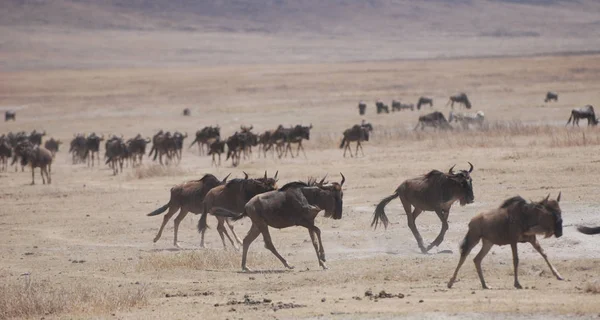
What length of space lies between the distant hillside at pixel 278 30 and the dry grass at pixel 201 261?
104738mm

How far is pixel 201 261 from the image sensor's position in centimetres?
1489

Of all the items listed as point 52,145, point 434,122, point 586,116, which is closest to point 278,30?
point 434,122

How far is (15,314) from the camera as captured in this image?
1198cm

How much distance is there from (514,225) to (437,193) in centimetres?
379

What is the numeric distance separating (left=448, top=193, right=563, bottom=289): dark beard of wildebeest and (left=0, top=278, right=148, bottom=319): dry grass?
143 inches

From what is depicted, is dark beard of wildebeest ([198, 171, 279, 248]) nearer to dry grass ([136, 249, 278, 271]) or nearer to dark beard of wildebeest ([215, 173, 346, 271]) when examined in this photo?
dry grass ([136, 249, 278, 271])

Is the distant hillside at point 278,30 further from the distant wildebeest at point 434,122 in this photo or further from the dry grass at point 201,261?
the dry grass at point 201,261

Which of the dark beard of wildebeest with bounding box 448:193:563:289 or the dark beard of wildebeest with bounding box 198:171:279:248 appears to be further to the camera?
the dark beard of wildebeest with bounding box 198:171:279:248

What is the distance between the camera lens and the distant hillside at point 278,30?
426ft

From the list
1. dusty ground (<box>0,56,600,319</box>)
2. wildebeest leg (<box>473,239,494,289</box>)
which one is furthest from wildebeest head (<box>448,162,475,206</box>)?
wildebeest leg (<box>473,239,494,289</box>)

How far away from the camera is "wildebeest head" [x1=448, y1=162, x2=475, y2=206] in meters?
15.3

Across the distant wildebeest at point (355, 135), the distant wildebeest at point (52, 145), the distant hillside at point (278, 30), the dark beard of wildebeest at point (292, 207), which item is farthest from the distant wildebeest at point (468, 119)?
the distant hillside at point (278, 30)

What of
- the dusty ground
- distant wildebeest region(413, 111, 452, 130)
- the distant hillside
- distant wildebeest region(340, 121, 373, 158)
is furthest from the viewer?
the distant hillside

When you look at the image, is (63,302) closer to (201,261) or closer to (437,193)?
(201,261)
